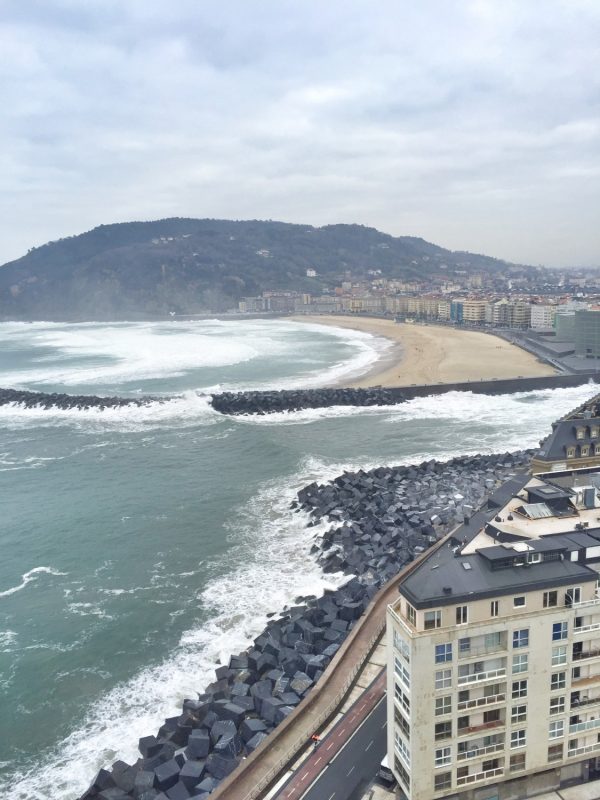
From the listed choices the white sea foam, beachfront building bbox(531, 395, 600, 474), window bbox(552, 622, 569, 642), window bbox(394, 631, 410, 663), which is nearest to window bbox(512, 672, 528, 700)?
window bbox(552, 622, 569, 642)

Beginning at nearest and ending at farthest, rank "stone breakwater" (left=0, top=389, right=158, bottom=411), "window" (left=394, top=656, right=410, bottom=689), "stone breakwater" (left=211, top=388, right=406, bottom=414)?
"window" (left=394, top=656, right=410, bottom=689) → "stone breakwater" (left=211, top=388, right=406, bottom=414) → "stone breakwater" (left=0, top=389, right=158, bottom=411)

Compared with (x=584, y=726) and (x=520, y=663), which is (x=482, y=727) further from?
(x=584, y=726)

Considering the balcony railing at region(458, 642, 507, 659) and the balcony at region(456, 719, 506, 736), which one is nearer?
the balcony railing at region(458, 642, 507, 659)

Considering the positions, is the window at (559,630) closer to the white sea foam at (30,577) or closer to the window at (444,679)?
the window at (444,679)

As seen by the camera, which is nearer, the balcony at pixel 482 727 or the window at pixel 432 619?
the window at pixel 432 619

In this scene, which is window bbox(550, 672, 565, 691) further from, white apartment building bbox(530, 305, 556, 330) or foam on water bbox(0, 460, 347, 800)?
white apartment building bbox(530, 305, 556, 330)

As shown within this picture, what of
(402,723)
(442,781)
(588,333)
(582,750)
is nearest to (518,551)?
(402,723)

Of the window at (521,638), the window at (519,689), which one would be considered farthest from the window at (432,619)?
the window at (519,689)
